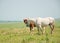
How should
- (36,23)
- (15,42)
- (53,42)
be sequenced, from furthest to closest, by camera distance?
(36,23) < (15,42) < (53,42)

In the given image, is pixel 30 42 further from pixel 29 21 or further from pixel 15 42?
pixel 29 21

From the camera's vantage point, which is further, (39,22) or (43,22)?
(43,22)

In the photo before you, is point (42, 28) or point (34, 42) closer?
point (34, 42)

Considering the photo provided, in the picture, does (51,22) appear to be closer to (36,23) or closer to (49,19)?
(49,19)

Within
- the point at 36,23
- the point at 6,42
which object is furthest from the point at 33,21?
the point at 6,42

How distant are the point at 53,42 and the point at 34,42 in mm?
835

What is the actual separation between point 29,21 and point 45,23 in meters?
1.02

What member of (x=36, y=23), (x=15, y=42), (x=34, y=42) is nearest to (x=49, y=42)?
(x=34, y=42)

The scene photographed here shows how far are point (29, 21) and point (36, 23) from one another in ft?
1.54

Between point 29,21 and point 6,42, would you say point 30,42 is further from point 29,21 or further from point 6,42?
point 29,21

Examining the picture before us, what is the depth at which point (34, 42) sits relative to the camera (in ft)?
27.1

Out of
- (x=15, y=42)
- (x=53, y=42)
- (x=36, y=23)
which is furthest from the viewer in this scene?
(x=36, y=23)

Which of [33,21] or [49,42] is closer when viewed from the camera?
[49,42]

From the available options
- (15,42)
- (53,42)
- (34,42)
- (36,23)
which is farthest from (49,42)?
(36,23)
